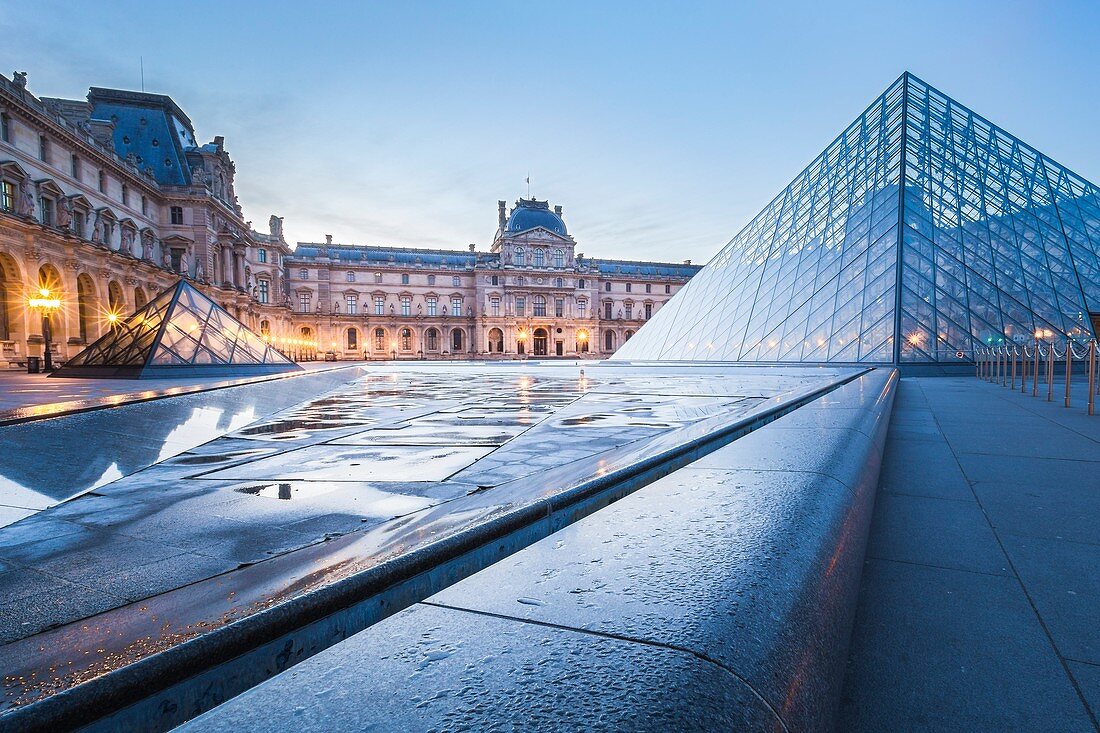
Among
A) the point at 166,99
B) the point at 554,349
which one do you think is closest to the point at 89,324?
the point at 166,99

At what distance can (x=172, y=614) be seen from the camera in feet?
3.97

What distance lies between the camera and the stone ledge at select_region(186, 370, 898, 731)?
0.80 m

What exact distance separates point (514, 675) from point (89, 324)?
36717 mm

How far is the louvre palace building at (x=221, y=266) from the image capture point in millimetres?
24109

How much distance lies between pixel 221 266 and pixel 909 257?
43.7 meters

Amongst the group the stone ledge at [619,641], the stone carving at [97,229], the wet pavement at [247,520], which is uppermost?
the stone carving at [97,229]

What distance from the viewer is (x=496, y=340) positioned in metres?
74.3

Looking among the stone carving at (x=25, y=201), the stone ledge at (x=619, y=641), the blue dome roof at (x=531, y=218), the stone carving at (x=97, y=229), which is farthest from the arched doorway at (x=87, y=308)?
the blue dome roof at (x=531, y=218)

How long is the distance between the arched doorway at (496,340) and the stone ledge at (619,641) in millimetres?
71901

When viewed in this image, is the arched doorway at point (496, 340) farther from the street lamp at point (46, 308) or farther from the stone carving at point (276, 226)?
the street lamp at point (46, 308)

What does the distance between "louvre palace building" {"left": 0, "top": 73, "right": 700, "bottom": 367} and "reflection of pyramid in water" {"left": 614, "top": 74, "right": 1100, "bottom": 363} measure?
1077 inches

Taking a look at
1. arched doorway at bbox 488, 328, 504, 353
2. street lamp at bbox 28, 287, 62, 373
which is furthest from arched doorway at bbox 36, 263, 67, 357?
arched doorway at bbox 488, 328, 504, 353

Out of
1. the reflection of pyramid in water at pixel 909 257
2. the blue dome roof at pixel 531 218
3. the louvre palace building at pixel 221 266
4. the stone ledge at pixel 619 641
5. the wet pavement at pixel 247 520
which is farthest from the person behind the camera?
the blue dome roof at pixel 531 218

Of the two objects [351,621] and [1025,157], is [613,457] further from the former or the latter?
[1025,157]
